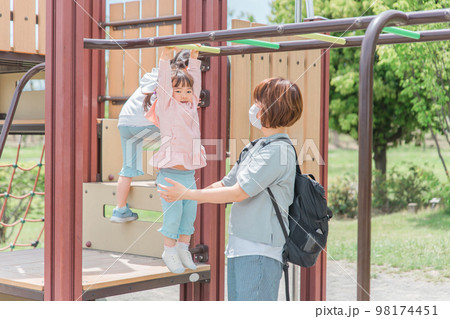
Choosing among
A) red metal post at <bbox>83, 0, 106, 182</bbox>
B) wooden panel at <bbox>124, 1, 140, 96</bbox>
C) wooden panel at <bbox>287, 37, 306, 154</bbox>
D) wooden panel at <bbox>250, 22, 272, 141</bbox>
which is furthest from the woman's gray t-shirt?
wooden panel at <bbox>124, 1, 140, 96</bbox>

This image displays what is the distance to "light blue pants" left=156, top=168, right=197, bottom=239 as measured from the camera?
3.65 metres

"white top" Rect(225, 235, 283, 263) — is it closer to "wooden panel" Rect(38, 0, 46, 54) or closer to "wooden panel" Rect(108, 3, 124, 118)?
"wooden panel" Rect(108, 3, 124, 118)

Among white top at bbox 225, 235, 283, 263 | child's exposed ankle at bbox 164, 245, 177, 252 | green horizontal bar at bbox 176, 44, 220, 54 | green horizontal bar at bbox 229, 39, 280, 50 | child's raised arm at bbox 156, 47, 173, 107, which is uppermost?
green horizontal bar at bbox 229, 39, 280, 50

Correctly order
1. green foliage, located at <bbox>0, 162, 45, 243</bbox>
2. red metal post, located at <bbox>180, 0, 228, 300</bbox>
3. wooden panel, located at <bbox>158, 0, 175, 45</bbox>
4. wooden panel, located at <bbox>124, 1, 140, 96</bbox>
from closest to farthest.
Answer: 1. red metal post, located at <bbox>180, 0, 228, 300</bbox>
2. wooden panel, located at <bbox>158, 0, 175, 45</bbox>
3. wooden panel, located at <bbox>124, 1, 140, 96</bbox>
4. green foliage, located at <bbox>0, 162, 45, 243</bbox>

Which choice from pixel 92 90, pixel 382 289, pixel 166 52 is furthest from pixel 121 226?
pixel 382 289

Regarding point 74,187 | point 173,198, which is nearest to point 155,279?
point 74,187

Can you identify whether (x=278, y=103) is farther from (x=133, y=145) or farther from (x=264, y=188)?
(x=133, y=145)

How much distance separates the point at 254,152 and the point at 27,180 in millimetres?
9032

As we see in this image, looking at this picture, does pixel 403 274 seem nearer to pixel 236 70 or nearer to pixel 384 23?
pixel 236 70

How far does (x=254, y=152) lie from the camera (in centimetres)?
275

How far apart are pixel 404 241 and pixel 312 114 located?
6.56 metres

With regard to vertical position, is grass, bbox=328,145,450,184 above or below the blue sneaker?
below

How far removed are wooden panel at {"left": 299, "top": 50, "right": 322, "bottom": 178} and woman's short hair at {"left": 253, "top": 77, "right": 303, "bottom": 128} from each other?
1.88m

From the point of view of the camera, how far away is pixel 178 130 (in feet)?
11.8
